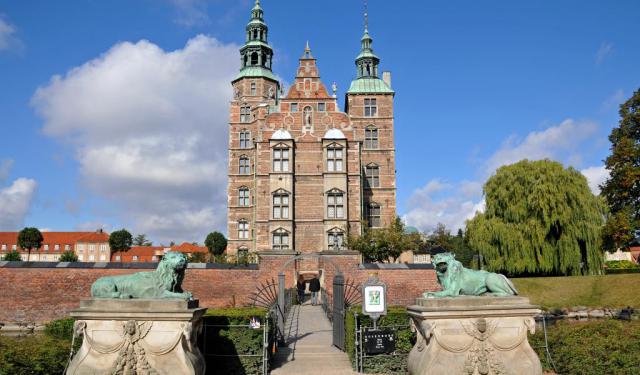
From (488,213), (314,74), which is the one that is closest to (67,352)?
(488,213)

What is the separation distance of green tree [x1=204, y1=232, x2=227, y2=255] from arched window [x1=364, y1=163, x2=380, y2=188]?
2732cm

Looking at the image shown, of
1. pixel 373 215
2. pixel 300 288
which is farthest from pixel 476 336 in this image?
pixel 373 215

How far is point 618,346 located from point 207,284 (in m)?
15.1

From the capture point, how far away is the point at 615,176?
28453 mm

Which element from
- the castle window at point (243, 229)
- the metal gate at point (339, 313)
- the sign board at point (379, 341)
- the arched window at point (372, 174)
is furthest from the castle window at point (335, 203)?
the sign board at point (379, 341)

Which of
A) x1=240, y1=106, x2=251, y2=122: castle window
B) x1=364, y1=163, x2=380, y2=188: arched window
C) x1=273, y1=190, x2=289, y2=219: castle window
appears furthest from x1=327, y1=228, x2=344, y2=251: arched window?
x1=240, y1=106, x2=251, y2=122: castle window

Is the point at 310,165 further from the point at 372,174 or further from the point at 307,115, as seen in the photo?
the point at 372,174

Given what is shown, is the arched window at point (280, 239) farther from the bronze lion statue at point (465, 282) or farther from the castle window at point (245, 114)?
the bronze lion statue at point (465, 282)

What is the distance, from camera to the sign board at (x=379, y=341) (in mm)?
12062

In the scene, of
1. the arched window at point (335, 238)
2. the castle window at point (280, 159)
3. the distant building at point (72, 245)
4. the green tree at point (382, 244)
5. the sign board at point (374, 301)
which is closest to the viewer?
the sign board at point (374, 301)

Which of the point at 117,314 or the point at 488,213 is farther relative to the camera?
the point at 488,213

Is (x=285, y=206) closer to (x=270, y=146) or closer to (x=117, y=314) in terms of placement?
(x=270, y=146)

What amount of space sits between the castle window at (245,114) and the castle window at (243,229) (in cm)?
919

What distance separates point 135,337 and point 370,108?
36991mm
